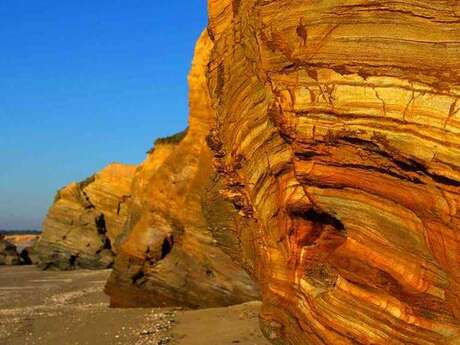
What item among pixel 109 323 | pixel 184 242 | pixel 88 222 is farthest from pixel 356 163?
pixel 88 222

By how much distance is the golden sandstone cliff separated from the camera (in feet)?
25.5

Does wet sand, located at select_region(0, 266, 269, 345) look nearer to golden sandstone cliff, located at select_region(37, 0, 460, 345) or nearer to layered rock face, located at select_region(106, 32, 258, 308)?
layered rock face, located at select_region(106, 32, 258, 308)

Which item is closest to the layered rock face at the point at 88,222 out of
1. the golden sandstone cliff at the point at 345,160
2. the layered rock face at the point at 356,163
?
the golden sandstone cliff at the point at 345,160

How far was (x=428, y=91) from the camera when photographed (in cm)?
774

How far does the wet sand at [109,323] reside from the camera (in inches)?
583

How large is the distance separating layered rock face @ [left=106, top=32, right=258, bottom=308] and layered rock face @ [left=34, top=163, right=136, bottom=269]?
1908cm

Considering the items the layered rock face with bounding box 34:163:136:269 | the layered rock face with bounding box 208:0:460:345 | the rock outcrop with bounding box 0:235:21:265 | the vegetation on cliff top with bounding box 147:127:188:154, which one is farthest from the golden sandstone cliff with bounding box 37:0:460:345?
the rock outcrop with bounding box 0:235:21:265

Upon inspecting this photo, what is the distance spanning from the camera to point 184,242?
20.3 meters

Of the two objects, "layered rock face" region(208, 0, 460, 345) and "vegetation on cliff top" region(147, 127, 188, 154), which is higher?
"vegetation on cliff top" region(147, 127, 188, 154)

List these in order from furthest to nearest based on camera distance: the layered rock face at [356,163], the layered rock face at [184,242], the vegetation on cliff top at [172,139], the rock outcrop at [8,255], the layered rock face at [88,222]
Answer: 1. the rock outcrop at [8,255]
2. the layered rock face at [88,222]
3. the vegetation on cliff top at [172,139]
4. the layered rock face at [184,242]
5. the layered rock face at [356,163]

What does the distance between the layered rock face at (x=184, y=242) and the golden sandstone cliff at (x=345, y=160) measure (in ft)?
15.9

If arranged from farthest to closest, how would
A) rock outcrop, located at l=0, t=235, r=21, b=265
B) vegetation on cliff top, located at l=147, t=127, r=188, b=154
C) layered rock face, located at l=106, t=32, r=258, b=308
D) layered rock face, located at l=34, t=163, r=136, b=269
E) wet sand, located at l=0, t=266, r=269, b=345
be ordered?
rock outcrop, located at l=0, t=235, r=21, b=265
layered rock face, located at l=34, t=163, r=136, b=269
vegetation on cliff top, located at l=147, t=127, r=188, b=154
layered rock face, located at l=106, t=32, r=258, b=308
wet sand, located at l=0, t=266, r=269, b=345

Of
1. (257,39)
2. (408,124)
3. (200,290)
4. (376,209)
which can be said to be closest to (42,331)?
(200,290)

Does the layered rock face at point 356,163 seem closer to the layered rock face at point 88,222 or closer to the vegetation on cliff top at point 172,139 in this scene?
the vegetation on cliff top at point 172,139
